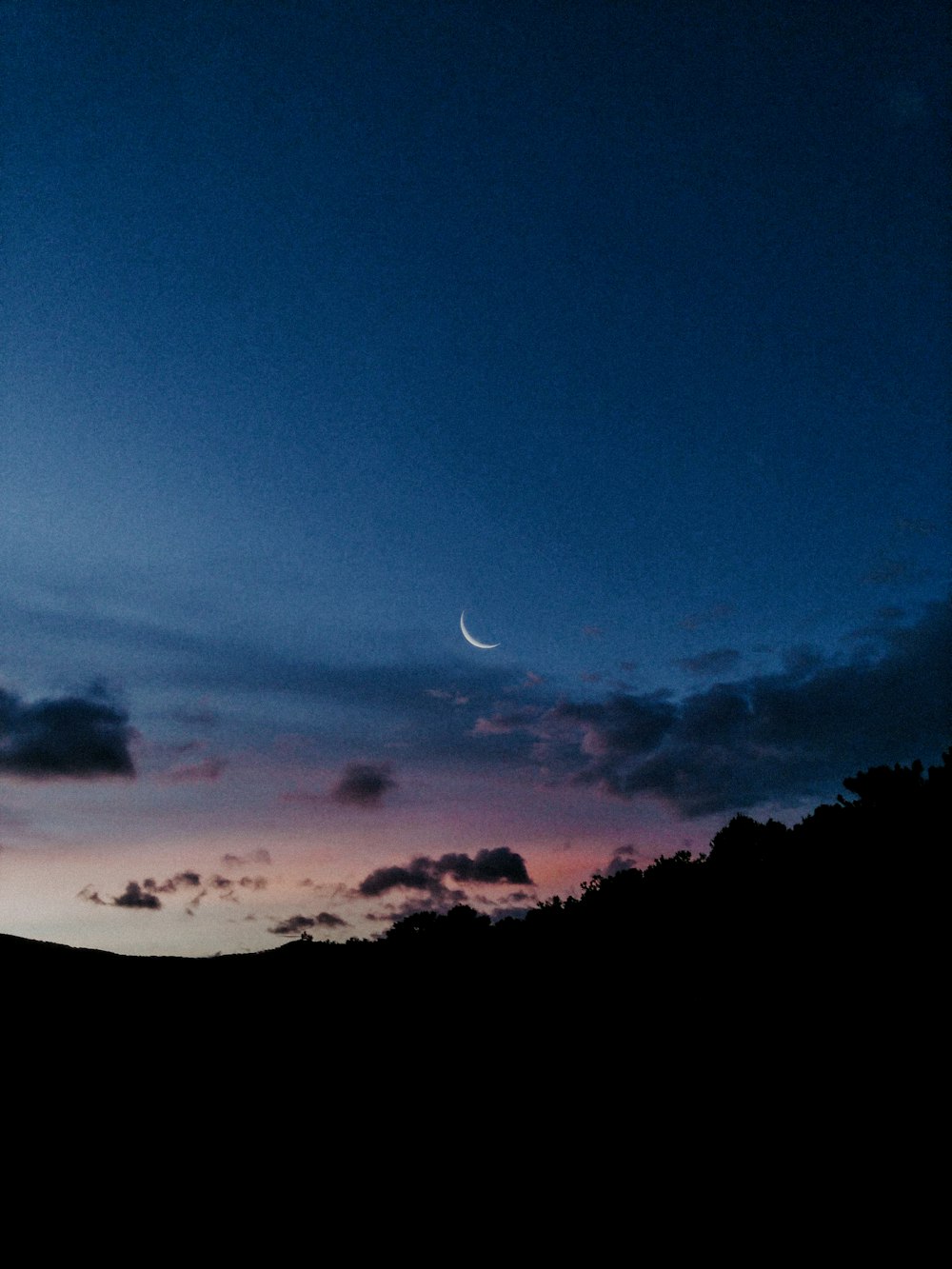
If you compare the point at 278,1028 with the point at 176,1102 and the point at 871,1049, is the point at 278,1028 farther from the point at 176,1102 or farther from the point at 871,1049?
the point at 871,1049

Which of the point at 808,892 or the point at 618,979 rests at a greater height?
the point at 808,892

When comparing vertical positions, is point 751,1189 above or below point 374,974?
below

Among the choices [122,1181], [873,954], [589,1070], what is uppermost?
[873,954]

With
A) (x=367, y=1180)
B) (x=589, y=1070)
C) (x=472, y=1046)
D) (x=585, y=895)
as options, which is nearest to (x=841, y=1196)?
(x=589, y=1070)

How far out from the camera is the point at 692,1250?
12.5 meters

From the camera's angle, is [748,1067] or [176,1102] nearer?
[748,1067]

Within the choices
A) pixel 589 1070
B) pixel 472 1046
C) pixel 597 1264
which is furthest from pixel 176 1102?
pixel 597 1264

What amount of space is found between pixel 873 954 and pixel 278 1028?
64.1ft

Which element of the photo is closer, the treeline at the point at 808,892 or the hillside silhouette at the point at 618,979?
the hillside silhouette at the point at 618,979

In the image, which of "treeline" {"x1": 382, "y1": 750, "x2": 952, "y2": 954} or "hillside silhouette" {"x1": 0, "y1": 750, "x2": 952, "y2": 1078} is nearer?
"hillside silhouette" {"x1": 0, "y1": 750, "x2": 952, "y2": 1078}

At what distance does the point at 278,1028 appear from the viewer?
26.0 meters

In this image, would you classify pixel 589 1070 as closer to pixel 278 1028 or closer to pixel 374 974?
pixel 278 1028

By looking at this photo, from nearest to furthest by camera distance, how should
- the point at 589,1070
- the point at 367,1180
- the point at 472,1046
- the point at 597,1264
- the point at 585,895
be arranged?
the point at 597,1264
the point at 367,1180
the point at 589,1070
the point at 472,1046
the point at 585,895

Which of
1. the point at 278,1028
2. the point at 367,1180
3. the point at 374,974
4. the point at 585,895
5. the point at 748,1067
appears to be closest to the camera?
the point at 367,1180
